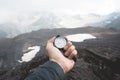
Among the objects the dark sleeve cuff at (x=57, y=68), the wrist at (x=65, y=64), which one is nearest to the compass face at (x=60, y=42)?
the wrist at (x=65, y=64)

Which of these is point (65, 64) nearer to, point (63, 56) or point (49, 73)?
point (63, 56)

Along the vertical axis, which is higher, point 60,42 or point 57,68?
point 60,42

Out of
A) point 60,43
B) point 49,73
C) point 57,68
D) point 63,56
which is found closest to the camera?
point 49,73

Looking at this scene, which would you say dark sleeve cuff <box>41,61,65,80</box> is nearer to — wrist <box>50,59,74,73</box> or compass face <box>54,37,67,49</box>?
wrist <box>50,59,74,73</box>

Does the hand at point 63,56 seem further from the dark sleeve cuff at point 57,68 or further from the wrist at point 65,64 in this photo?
the dark sleeve cuff at point 57,68

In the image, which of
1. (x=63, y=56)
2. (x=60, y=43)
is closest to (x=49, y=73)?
(x=63, y=56)

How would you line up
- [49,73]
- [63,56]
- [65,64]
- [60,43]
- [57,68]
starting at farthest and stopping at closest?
[60,43], [63,56], [65,64], [57,68], [49,73]

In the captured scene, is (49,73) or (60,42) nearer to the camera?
(49,73)
